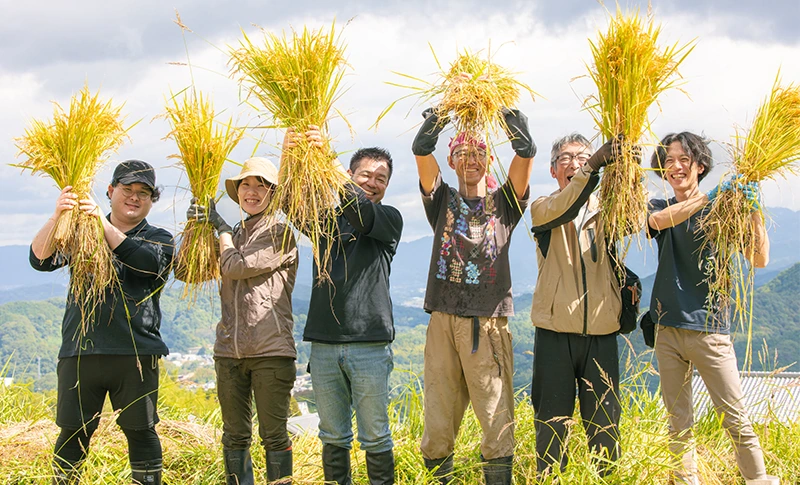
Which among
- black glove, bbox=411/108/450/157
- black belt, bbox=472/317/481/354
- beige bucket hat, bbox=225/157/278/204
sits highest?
black glove, bbox=411/108/450/157

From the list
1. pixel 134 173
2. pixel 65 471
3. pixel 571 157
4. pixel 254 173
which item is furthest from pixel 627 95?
pixel 65 471

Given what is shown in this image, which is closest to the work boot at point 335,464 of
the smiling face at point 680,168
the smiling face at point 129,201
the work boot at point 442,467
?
the work boot at point 442,467

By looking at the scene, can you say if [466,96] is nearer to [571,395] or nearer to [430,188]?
[430,188]

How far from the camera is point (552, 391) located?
2.96 meters

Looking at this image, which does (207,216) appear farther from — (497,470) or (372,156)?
(497,470)

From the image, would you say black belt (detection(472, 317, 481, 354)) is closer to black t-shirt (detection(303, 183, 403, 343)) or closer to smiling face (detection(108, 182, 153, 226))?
black t-shirt (detection(303, 183, 403, 343))

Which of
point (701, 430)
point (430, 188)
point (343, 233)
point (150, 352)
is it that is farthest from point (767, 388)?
point (150, 352)

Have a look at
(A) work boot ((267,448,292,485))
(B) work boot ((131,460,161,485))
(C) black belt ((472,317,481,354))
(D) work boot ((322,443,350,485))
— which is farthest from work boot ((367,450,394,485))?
(B) work boot ((131,460,161,485))

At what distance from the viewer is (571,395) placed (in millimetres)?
2967

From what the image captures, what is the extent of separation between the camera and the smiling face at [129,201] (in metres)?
3.30

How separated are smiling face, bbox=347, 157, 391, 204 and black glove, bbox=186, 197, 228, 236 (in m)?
0.76

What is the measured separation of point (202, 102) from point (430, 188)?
1.36 metres

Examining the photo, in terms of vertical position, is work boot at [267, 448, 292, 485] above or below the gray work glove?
below

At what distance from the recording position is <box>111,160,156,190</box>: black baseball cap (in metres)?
3.23
